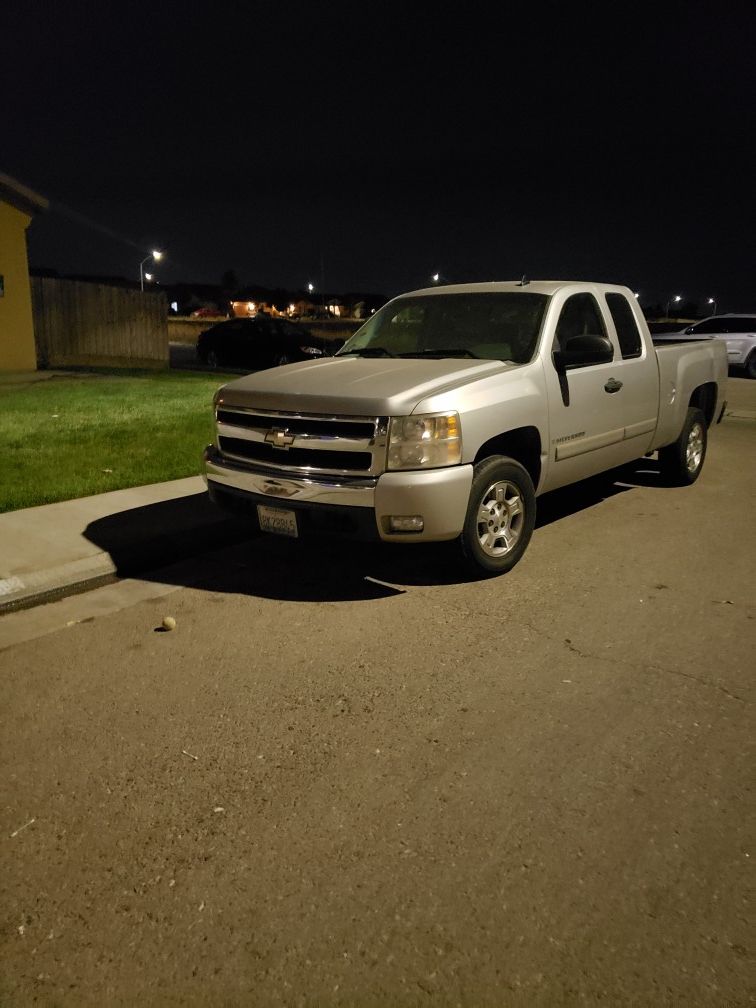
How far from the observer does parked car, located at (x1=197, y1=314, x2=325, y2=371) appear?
22391mm

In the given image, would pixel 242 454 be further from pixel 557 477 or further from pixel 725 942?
pixel 725 942

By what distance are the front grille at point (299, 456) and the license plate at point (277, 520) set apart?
0.30m

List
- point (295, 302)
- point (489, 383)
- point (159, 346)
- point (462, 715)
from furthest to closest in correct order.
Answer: point (295, 302), point (159, 346), point (489, 383), point (462, 715)

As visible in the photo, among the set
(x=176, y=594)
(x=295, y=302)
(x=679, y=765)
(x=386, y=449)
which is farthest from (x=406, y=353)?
(x=295, y=302)

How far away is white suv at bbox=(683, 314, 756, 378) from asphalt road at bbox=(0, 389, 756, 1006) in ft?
61.7

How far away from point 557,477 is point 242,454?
2.28 m

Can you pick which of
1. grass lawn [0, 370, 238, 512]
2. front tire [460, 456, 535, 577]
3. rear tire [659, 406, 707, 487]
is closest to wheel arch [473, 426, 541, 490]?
front tire [460, 456, 535, 577]

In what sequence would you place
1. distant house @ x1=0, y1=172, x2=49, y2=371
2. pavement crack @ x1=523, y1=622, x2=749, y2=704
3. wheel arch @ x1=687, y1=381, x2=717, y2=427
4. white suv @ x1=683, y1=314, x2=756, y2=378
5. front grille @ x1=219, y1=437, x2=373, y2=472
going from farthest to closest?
white suv @ x1=683, y1=314, x2=756, y2=378
distant house @ x1=0, y1=172, x2=49, y2=371
wheel arch @ x1=687, y1=381, x2=717, y2=427
front grille @ x1=219, y1=437, x2=373, y2=472
pavement crack @ x1=523, y1=622, x2=749, y2=704

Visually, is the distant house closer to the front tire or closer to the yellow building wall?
the yellow building wall

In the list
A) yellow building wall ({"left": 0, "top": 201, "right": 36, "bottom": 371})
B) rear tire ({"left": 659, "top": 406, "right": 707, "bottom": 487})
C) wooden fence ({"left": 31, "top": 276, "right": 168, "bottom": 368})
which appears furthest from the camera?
wooden fence ({"left": 31, "top": 276, "right": 168, "bottom": 368})

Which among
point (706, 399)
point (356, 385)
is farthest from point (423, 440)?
point (706, 399)

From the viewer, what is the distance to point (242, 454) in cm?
561

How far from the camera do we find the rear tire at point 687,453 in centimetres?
805

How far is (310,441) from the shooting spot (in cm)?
505
